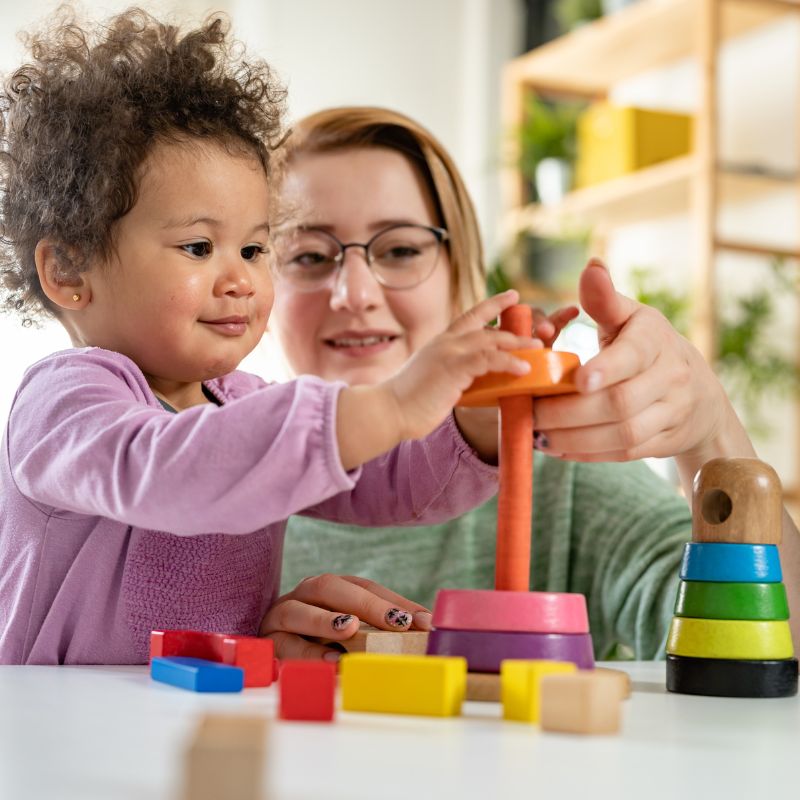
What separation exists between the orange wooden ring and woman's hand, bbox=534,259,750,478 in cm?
1

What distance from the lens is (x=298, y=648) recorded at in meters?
0.91

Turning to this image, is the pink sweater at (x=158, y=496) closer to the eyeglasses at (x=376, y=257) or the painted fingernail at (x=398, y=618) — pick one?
the painted fingernail at (x=398, y=618)

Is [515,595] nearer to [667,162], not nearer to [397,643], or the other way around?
[397,643]

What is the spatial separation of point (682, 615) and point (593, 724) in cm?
23

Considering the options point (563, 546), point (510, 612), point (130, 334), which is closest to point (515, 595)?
point (510, 612)

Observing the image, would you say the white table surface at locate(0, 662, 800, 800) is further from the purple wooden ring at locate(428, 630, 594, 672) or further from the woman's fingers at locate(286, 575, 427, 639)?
the woman's fingers at locate(286, 575, 427, 639)

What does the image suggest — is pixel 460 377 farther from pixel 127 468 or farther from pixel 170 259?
→ pixel 170 259

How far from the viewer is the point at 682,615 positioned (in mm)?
772

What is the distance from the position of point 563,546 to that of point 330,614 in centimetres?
71

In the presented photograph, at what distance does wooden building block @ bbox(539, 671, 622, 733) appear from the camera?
56cm

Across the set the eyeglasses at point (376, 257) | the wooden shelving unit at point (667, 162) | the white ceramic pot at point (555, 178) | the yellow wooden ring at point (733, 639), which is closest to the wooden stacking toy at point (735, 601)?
the yellow wooden ring at point (733, 639)

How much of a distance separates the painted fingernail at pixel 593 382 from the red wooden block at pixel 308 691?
0.26 m

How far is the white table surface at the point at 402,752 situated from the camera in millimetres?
451

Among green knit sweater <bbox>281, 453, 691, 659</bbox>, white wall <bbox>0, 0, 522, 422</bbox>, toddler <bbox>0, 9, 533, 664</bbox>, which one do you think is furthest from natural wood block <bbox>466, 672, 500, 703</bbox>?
white wall <bbox>0, 0, 522, 422</bbox>
